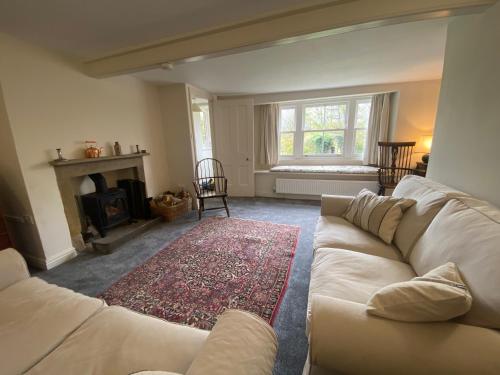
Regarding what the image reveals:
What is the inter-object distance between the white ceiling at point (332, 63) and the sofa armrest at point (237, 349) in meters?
2.44

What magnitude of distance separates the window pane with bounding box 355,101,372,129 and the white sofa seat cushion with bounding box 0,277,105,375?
15.6 feet

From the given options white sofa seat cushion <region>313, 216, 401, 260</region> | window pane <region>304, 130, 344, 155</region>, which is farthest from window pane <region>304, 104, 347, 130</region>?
white sofa seat cushion <region>313, 216, 401, 260</region>

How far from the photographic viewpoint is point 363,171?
153 inches

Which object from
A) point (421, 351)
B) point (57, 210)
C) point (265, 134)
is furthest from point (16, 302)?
point (265, 134)

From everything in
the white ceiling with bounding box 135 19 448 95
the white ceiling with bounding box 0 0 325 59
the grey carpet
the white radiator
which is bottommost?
the grey carpet

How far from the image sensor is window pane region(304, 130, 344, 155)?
447 cm

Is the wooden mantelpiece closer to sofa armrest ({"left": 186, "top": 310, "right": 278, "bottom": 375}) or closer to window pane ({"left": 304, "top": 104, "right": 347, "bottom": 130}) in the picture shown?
sofa armrest ({"left": 186, "top": 310, "right": 278, "bottom": 375})

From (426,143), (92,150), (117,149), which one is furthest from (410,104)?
(92,150)

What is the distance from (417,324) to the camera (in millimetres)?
784

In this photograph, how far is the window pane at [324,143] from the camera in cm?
447

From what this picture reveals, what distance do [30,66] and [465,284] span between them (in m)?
3.65

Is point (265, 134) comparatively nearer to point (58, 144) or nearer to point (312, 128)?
point (312, 128)

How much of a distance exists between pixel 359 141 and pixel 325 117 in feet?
2.80

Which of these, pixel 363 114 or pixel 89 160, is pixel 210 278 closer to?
pixel 89 160
